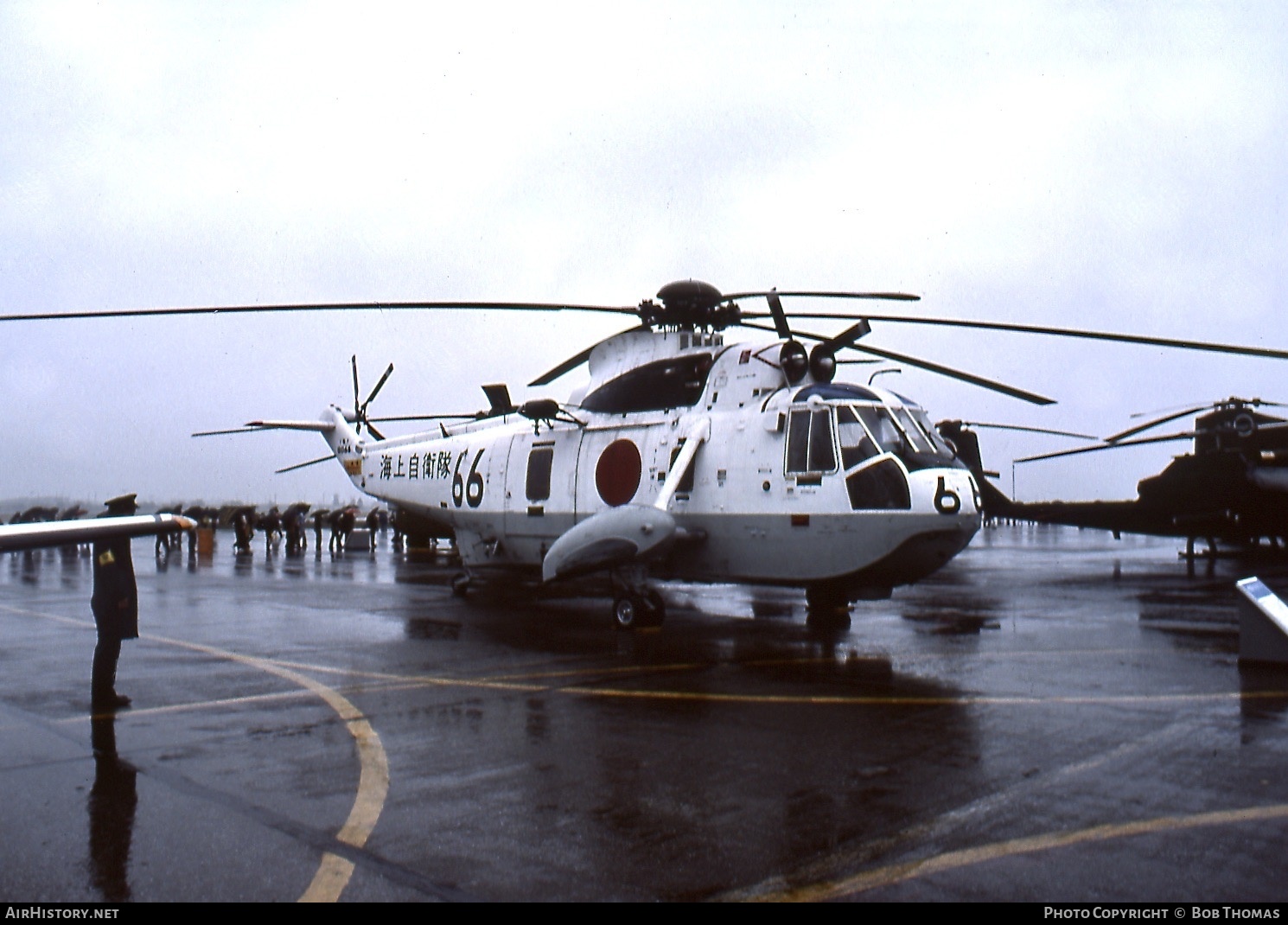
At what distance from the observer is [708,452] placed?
14664mm

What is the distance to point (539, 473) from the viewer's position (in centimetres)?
1727

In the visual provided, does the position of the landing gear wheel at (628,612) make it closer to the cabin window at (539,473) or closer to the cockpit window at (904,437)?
the cabin window at (539,473)

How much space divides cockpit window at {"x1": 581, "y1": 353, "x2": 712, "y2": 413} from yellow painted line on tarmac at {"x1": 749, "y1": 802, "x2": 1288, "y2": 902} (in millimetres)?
10652

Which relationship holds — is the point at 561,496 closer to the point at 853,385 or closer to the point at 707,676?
the point at 853,385

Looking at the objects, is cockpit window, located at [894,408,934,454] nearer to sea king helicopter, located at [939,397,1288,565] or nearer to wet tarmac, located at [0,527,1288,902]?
wet tarmac, located at [0,527,1288,902]

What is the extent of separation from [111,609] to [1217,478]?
26.9 metres

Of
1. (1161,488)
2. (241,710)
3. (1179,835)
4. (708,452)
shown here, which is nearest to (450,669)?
(241,710)

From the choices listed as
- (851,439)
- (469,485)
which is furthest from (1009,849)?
(469,485)

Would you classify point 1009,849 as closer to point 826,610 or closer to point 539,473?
point 826,610

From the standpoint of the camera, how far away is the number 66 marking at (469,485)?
18.6 metres

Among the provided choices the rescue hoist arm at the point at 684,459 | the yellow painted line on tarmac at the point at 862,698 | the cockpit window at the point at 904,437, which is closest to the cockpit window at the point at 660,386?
the rescue hoist arm at the point at 684,459

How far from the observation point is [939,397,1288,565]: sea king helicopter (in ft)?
84.3
